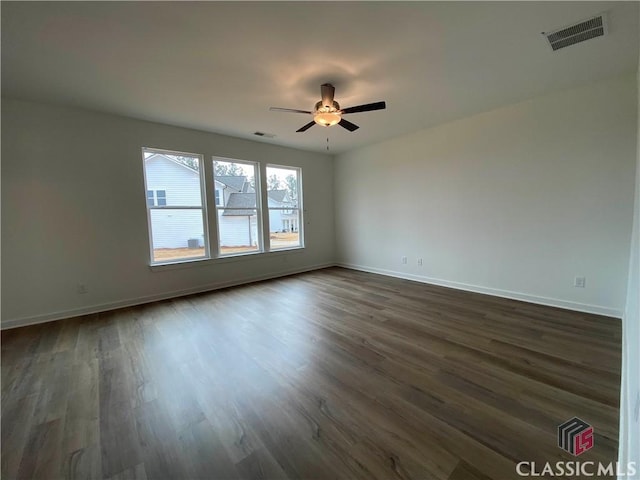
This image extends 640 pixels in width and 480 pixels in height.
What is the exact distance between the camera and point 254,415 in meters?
1.69

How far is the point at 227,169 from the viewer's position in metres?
4.88

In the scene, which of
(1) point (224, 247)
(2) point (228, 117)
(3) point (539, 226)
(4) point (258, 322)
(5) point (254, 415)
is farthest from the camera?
(1) point (224, 247)

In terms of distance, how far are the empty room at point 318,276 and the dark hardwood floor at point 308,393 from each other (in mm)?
19

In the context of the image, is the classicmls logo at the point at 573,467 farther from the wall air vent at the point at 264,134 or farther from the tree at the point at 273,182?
the tree at the point at 273,182

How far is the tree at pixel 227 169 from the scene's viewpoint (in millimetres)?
4746

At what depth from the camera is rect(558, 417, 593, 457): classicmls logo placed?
1.41 meters

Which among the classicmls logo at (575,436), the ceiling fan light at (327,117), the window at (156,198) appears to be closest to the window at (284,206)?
the window at (156,198)

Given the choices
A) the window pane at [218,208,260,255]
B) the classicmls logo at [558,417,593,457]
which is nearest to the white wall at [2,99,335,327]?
the window pane at [218,208,260,255]

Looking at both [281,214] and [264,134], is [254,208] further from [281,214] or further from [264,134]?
[264,134]

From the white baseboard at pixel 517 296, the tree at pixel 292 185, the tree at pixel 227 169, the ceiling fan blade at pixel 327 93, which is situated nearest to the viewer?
the ceiling fan blade at pixel 327 93

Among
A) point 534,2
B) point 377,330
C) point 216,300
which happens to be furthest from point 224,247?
point 534,2

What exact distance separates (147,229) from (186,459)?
356cm

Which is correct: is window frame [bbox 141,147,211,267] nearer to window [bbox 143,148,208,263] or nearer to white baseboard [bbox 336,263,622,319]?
window [bbox 143,148,208,263]

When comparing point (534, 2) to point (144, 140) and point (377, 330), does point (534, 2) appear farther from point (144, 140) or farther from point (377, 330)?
point (144, 140)
